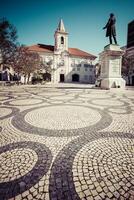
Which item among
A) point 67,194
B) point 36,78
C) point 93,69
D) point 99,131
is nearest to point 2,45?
point 36,78

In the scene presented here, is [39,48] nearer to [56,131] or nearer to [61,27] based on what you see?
[61,27]

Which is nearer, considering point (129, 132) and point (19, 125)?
point (129, 132)

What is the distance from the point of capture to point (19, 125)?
437cm

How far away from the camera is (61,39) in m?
46.4

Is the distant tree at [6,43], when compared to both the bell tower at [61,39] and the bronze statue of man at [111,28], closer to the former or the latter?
the bronze statue of man at [111,28]

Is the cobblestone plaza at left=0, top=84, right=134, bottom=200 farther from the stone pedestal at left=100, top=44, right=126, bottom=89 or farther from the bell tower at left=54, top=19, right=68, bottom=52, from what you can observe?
the bell tower at left=54, top=19, right=68, bottom=52

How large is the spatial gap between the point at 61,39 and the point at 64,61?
7.81 meters

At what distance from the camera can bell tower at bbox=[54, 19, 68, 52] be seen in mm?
45594

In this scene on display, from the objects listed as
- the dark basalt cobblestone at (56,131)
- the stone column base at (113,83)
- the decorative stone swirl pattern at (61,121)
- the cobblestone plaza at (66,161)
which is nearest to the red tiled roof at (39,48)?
the stone column base at (113,83)

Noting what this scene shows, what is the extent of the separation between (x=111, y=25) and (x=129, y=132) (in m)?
15.1

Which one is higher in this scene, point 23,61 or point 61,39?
point 61,39

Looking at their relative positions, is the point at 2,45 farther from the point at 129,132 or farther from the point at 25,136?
the point at 129,132

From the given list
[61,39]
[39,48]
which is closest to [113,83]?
[39,48]

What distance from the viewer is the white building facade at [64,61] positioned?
4512 centimetres
